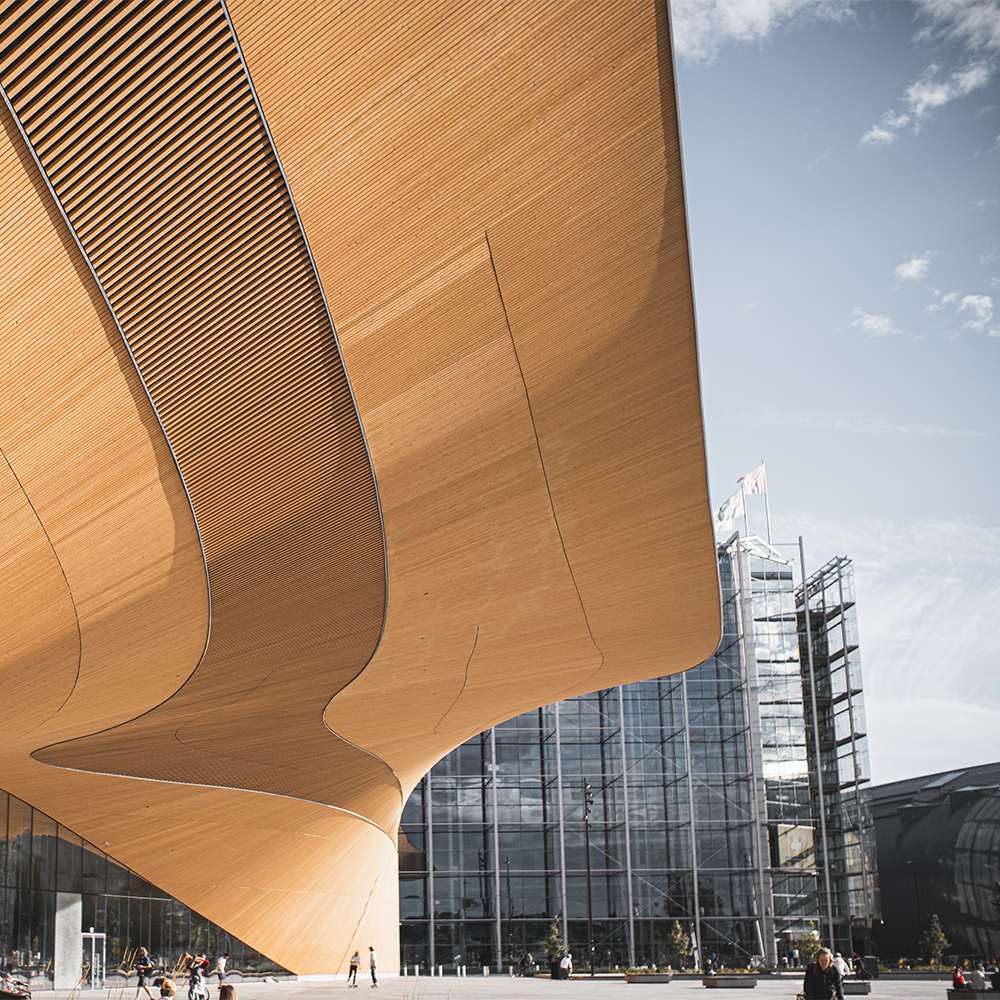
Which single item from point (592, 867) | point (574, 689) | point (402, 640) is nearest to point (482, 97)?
point (402, 640)

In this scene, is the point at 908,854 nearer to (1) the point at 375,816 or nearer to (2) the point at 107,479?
(1) the point at 375,816

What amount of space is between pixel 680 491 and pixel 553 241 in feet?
14.1

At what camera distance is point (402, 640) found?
45.2 ft

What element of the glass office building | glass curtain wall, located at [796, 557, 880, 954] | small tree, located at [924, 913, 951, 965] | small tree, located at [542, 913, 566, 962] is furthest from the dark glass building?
small tree, located at [542, 913, 566, 962]

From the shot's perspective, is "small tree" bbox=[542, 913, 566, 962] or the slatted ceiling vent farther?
"small tree" bbox=[542, 913, 566, 962]

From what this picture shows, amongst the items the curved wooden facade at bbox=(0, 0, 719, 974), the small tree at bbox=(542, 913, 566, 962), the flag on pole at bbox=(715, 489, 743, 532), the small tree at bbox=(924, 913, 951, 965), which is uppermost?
the flag on pole at bbox=(715, 489, 743, 532)

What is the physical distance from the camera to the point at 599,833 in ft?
125

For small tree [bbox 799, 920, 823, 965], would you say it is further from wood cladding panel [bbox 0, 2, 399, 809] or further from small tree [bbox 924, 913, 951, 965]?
wood cladding panel [bbox 0, 2, 399, 809]

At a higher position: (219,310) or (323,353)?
(219,310)

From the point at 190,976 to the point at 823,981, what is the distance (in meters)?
9.46

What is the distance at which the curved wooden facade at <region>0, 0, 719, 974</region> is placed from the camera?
7.20 metres

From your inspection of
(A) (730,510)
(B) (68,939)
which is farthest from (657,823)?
(B) (68,939)

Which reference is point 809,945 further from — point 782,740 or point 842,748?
point 842,748

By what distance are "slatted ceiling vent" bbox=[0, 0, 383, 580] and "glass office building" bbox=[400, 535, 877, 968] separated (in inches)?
1161
